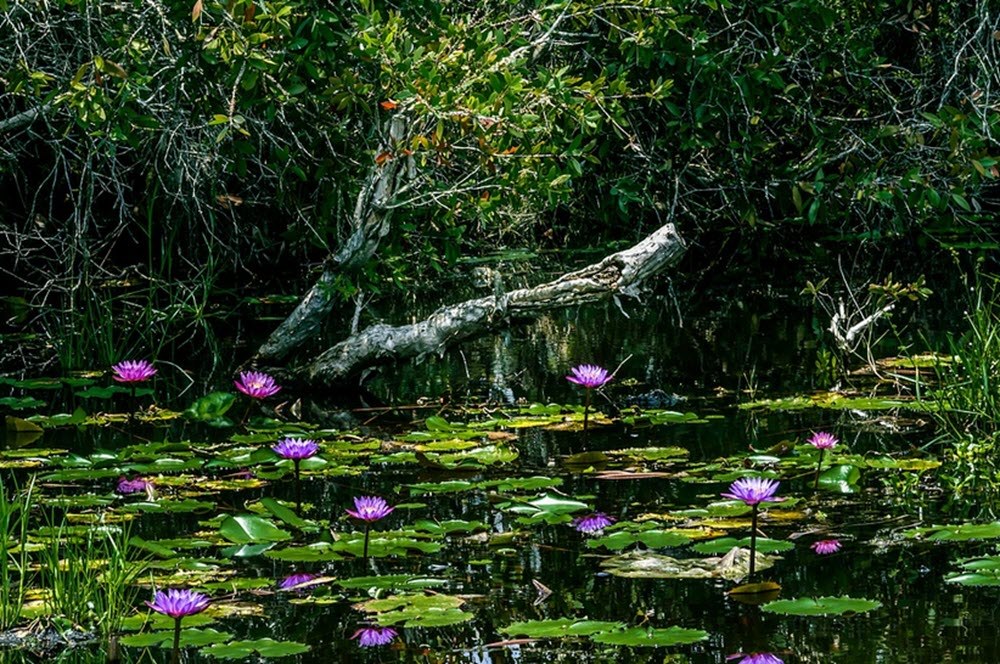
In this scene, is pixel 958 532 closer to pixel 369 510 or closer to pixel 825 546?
pixel 825 546

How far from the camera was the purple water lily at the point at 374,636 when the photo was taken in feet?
9.14

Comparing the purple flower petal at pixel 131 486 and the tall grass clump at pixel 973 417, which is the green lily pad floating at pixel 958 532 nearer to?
the tall grass clump at pixel 973 417

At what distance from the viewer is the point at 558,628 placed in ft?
9.07

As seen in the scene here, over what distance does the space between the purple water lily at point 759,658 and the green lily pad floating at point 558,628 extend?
26 centimetres

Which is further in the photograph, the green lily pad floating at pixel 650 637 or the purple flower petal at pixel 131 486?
the purple flower petal at pixel 131 486

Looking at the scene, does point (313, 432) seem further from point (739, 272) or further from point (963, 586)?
point (739, 272)

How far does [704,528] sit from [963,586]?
771 mm

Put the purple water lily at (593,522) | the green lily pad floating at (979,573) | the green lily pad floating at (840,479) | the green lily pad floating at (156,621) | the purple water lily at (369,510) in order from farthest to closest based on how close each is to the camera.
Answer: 1. the green lily pad floating at (840,479)
2. the purple water lily at (593,522)
3. the purple water lily at (369,510)
4. the green lily pad floating at (979,573)
5. the green lily pad floating at (156,621)

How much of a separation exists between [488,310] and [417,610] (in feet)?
11.3

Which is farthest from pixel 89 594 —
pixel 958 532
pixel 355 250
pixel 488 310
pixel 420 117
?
pixel 355 250

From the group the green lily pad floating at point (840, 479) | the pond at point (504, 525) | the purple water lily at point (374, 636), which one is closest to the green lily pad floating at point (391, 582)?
the pond at point (504, 525)

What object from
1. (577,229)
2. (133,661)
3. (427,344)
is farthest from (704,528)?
(577,229)

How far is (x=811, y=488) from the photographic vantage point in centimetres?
411

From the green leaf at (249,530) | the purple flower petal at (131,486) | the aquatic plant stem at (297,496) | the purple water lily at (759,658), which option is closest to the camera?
the purple water lily at (759,658)
